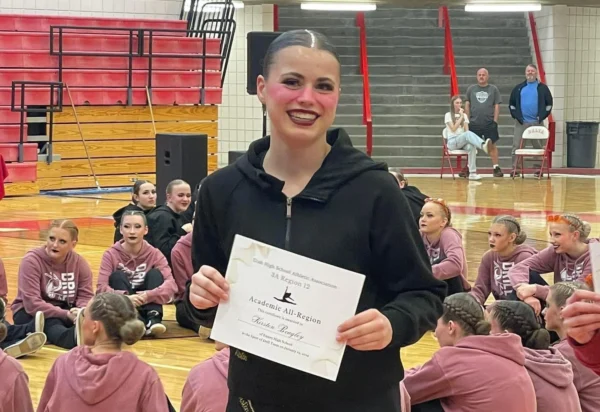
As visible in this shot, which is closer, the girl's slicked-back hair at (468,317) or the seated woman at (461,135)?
the girl's slicked-back hair at (468,317)

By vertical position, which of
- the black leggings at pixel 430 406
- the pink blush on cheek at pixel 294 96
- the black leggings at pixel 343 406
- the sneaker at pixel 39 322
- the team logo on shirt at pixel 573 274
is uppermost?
the pink blush on cheek at pixel 294 96

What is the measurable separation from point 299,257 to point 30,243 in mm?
7784

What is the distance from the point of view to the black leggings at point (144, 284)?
6496mm

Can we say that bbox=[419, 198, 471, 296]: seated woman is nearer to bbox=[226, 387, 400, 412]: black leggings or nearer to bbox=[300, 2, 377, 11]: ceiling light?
bbox=[226, 387, 400, 412]: black leggings

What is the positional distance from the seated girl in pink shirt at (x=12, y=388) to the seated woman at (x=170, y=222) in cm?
350

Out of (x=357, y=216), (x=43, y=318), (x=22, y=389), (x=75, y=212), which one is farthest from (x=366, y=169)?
(x=75, y=212)

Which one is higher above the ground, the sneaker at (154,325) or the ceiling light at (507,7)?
the ceiling light at (507,7)

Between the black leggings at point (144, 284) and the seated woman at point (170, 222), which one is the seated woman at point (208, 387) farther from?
the seated woman at point (170, 222)

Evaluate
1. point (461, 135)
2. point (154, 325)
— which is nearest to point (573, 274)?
point (154, 325)

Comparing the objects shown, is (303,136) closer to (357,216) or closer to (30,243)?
(357,216)

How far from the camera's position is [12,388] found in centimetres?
374

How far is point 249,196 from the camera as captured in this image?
Result: 1.99 m

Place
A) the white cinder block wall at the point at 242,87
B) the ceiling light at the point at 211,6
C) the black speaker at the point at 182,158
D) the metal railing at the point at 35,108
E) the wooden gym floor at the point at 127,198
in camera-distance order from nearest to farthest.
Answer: the wooden gym floor at the point at 127,198
the black speaker at the point at 182,158
the metal railing at the point at 35,108
the ceiling light at the point at 211,6
the white cinder block wall at the point at 242,87

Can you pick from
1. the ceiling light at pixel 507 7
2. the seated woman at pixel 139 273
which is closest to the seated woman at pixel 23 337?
the seated woman at pixel 139 273
